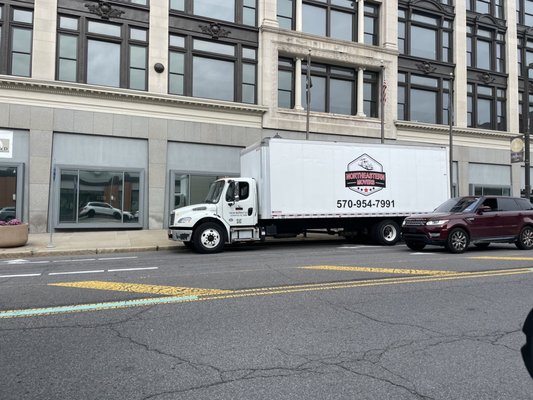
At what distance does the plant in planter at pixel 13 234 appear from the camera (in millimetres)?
13595

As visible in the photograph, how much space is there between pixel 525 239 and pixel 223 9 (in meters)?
18.0

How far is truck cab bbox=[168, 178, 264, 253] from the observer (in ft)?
42.6

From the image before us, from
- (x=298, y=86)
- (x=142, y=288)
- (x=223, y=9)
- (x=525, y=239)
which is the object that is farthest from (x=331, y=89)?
(x=142, y=288)

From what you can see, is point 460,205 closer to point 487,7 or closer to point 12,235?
point 12,235

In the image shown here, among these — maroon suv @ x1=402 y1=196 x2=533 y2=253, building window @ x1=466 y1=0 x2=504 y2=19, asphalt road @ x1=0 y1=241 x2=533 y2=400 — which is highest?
building window @ x1=466 y1=0 x2=504 y2=19

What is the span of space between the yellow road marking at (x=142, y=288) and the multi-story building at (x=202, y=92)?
37.7ft

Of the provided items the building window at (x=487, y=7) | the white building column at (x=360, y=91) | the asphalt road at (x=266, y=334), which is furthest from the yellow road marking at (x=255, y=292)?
the building window at (x=487, y=7)

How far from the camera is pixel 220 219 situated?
1338 cm

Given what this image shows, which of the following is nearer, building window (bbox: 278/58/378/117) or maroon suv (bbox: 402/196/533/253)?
maroon suv (bbox: 402/196/533/253)

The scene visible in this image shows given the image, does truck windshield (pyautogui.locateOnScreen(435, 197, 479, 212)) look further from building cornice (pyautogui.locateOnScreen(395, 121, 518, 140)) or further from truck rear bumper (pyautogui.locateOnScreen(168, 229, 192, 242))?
building cornice (pyautogui.locateOnScreen(395, 121, 518, 140))

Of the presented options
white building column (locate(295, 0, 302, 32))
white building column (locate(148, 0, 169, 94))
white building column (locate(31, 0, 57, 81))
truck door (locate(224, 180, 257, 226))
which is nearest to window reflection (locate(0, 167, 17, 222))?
white building column (locate(31, 0, 57, 81))

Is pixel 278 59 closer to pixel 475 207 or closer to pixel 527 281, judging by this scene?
pixel 475 207

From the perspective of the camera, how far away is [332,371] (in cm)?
374

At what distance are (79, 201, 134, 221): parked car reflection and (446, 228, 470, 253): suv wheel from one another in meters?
14.3
